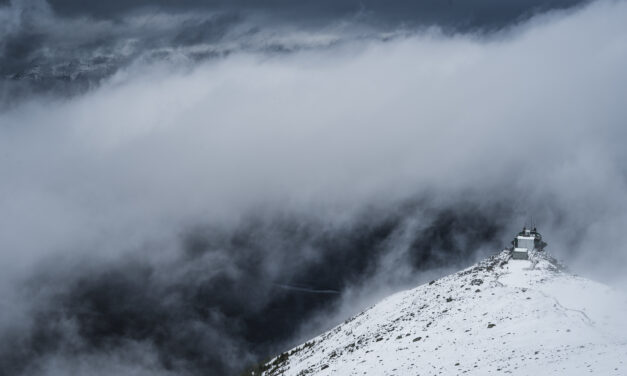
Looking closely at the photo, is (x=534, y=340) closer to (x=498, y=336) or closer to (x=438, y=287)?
(x=498, y=336)

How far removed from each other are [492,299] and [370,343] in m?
14.8

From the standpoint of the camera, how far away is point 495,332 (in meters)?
56.4

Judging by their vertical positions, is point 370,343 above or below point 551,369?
above

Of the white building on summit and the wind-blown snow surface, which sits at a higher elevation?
the white building on summit

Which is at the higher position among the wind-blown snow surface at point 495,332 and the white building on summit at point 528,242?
the white building on summit at point 528,242

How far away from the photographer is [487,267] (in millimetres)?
83562

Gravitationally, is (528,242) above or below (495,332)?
above

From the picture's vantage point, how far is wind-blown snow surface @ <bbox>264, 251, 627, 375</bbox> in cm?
4825

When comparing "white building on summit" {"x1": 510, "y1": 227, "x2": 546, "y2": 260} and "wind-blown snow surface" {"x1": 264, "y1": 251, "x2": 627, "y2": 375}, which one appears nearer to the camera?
"wind-blown snow surface" {"x1": 264, "y1": 251, "x2": 627, "y2": 375}

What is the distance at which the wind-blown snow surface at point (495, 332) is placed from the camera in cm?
4825

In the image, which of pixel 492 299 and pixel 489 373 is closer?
pixel 489 373

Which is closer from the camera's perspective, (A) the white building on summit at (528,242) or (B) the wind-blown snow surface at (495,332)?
(B) the wind-blown snow surface at (495,332)

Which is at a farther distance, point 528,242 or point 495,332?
point 528,242

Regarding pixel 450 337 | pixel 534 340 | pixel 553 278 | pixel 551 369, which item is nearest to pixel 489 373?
pixel 551 369
